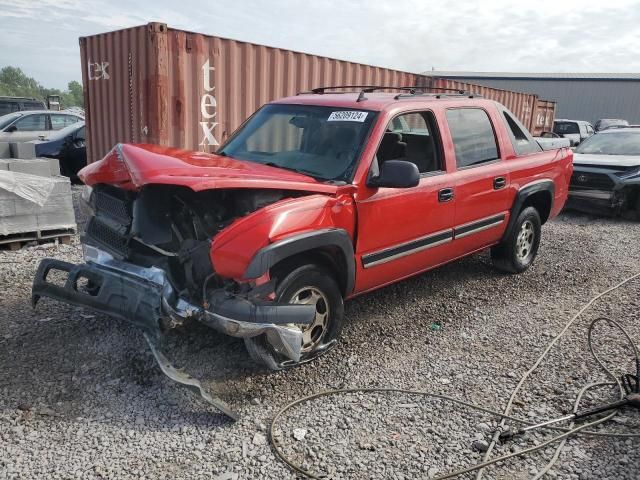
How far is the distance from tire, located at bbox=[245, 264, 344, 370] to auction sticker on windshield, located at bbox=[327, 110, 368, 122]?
121cm

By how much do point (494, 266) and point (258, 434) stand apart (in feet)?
12.6

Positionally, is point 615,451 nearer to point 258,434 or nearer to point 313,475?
point 313,475

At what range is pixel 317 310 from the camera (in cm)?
365

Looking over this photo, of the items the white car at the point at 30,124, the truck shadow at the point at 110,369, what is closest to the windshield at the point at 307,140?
the truck shadow at the point at 110,369

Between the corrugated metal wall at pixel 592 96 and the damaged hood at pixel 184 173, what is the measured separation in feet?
132

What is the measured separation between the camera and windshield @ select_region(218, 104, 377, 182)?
3.87 meters

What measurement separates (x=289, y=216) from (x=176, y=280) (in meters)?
0.81

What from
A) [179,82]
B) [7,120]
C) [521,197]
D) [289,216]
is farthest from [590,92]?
[289,216]

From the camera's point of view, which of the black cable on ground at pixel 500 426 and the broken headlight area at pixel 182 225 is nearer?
the black cable on ground at pixel 500 426

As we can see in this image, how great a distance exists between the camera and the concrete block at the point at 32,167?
5988mm

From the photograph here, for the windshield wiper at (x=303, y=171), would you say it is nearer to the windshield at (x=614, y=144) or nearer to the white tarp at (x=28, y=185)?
the white tarp at (x=28, y=185)

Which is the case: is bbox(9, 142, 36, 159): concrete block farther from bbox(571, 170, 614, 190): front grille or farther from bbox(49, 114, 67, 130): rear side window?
bbox(571, 170, 614, 190): front grille

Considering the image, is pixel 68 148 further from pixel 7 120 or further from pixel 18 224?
pixel 18 224

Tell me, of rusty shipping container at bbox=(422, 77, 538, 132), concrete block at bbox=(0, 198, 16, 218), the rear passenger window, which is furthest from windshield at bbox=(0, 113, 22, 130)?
the rear passenger window
